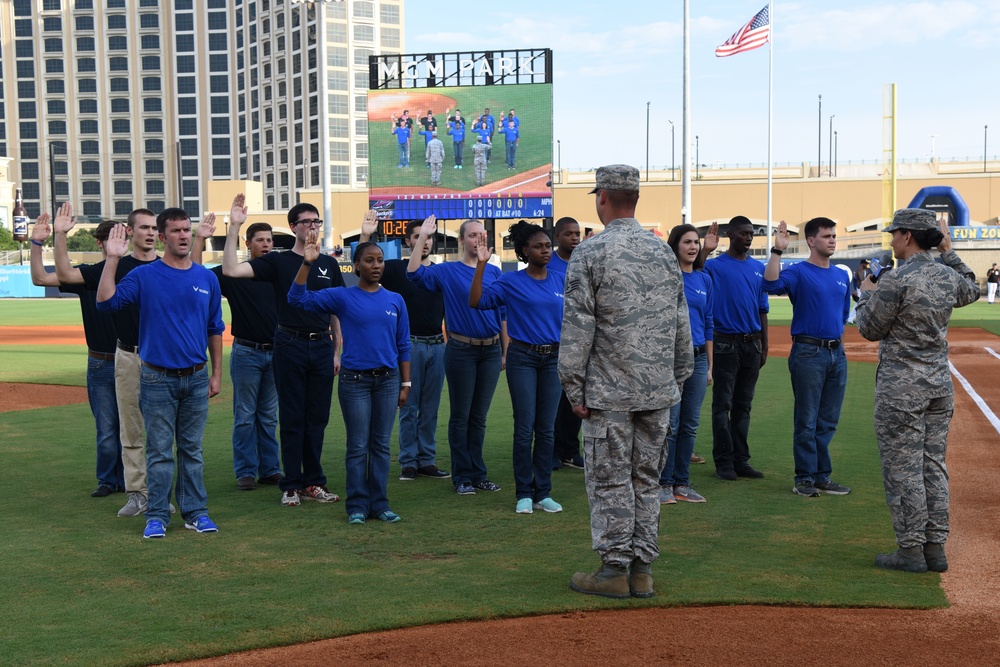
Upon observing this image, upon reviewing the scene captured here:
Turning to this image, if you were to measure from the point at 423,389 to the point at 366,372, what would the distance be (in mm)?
1913

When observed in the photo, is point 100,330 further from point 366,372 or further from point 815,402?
point 815,402

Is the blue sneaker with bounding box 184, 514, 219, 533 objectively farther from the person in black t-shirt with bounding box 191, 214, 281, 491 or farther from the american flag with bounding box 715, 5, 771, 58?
the american flag with bounding box 715, 5, 771, 58

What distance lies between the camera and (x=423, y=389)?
31.1 feet

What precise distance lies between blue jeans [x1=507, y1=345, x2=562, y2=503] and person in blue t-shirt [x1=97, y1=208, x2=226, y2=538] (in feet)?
7.39

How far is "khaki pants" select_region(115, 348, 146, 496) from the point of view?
25.9 feet

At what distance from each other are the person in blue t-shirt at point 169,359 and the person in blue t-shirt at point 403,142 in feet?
116

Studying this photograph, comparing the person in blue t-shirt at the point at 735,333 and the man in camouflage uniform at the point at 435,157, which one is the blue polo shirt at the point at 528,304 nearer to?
the person in blue t-shirt at the point at 735,333

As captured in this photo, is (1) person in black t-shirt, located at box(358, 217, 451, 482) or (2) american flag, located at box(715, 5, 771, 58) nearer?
(1) person in black t-shirt, located at box(358, 217, 451, 482)

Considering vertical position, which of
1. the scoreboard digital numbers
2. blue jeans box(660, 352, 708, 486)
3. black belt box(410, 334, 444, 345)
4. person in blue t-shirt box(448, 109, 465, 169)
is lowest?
blue jeans box(660, 352, 708, 486)

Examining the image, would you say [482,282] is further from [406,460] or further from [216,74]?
[216,74]

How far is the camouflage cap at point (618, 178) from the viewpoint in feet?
18.8

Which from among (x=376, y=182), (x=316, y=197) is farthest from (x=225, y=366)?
(x=316, y=197)

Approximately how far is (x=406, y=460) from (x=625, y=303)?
4279mm

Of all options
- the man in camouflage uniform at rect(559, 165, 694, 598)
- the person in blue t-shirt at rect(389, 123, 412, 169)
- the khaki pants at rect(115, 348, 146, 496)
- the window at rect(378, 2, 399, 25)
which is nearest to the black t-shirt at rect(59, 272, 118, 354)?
the khaki pants at rect(115, 348, 146, 496)
